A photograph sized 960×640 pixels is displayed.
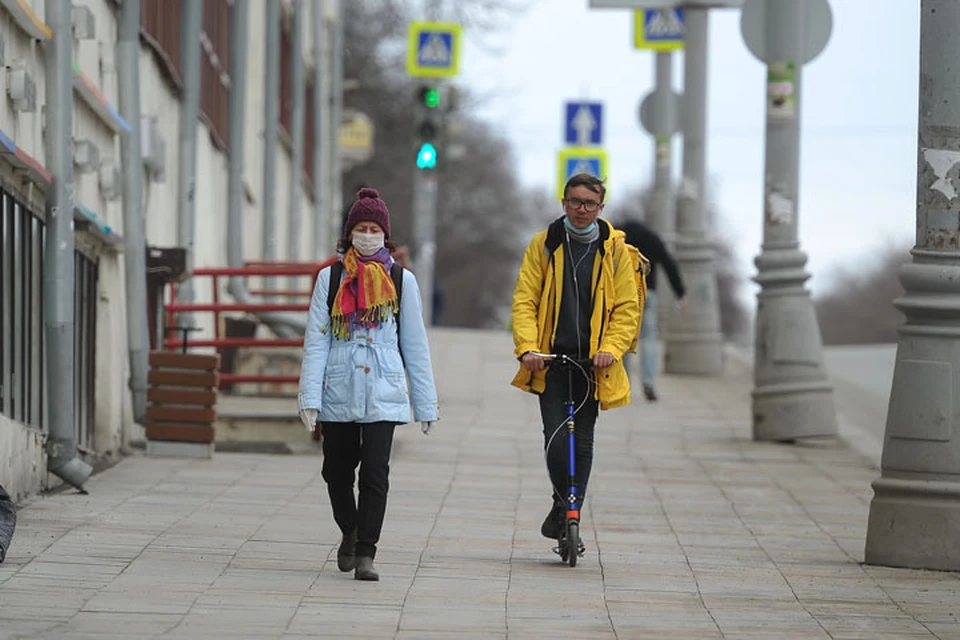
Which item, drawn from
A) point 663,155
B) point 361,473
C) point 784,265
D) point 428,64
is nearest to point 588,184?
point 361,473

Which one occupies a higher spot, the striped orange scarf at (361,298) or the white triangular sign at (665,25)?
the white triangular sign at (665,25)

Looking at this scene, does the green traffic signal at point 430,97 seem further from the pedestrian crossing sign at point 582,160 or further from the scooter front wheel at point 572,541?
the scooter front wheel at point 572,541

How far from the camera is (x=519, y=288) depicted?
32.6 ft

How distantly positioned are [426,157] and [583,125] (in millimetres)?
11887

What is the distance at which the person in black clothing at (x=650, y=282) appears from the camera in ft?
64.7

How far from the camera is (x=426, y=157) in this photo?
71.8 ft

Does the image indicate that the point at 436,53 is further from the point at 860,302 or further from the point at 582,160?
the point at 860,302

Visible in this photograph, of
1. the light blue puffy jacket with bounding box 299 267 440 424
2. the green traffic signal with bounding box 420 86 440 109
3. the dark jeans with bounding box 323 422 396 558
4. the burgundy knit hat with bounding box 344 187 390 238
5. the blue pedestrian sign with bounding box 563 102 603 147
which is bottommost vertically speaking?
the dark jeans with bounding box 323 422 396 558

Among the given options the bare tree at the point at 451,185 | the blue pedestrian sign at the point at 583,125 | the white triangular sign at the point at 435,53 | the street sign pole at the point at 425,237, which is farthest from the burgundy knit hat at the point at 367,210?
the bare tree at the point at 451,185

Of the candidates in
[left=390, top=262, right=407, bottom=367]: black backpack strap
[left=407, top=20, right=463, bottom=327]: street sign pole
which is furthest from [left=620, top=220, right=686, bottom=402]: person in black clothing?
[left=390, top=262, right=407, bottom=367]: black backpack strap

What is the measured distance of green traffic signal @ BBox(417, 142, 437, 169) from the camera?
2184 centimetres

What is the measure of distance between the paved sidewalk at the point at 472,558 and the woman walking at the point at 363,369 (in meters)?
0.32

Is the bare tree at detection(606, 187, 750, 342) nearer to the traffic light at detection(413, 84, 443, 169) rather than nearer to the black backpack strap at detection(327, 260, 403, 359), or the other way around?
the traffic light at detection(413, 84, 443, 169)

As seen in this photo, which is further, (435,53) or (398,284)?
(435,53)
